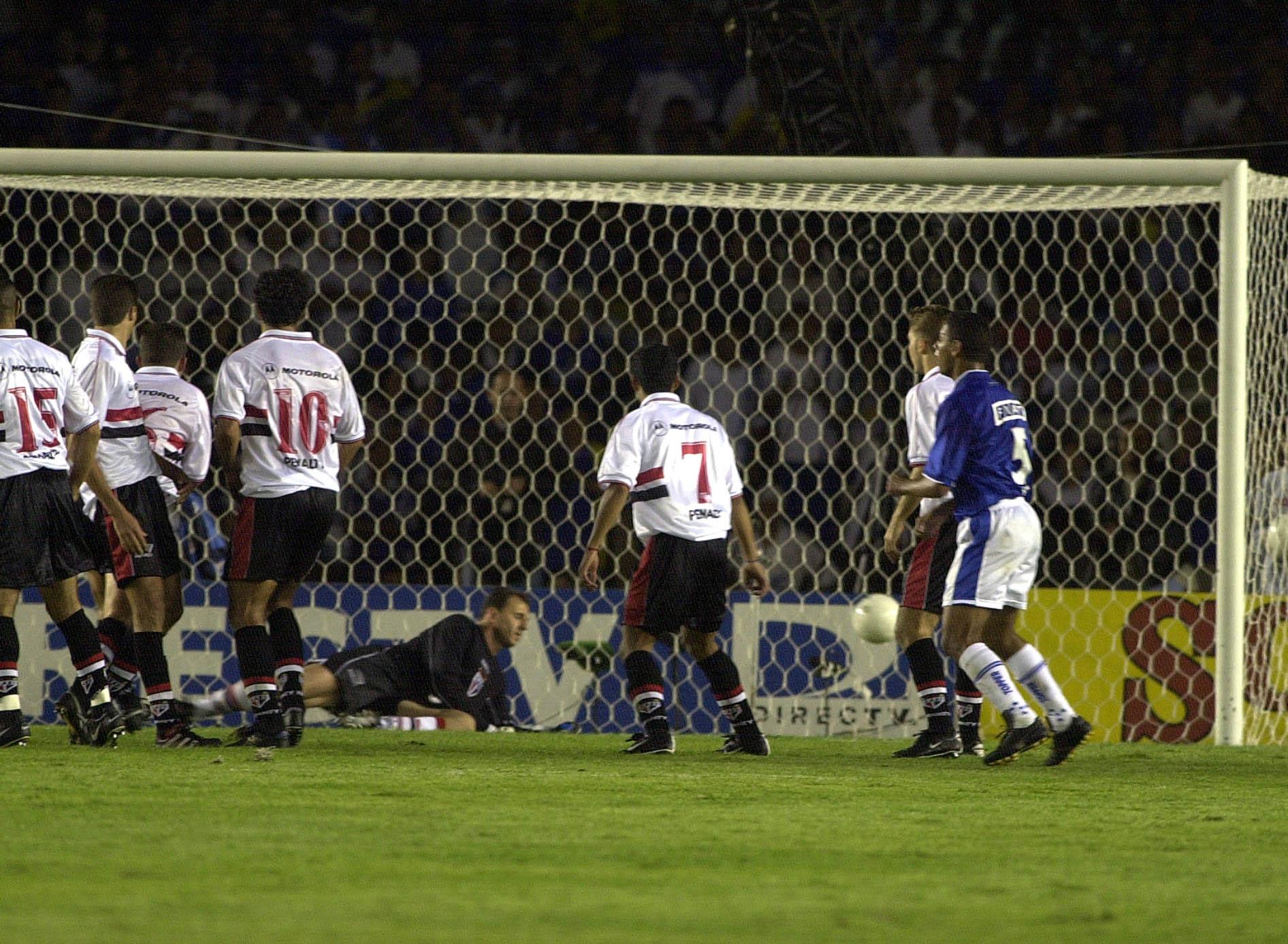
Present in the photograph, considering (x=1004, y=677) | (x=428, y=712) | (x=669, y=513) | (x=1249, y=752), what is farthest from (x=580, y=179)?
(x=1249, y=752)

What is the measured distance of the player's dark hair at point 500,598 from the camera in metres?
7.34

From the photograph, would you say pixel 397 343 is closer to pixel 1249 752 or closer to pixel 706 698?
pixel 706 698

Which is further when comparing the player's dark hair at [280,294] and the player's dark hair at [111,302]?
the player's dark hair at [111,302]

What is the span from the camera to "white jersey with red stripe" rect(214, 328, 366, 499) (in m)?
5.36

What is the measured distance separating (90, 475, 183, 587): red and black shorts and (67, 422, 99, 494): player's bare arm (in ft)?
1.14

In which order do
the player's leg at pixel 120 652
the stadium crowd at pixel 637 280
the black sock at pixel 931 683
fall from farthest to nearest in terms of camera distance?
the stadium crowd at pixel 637 280 < the player's leg at pixel 120 652 < the black sock at pixel 931 683

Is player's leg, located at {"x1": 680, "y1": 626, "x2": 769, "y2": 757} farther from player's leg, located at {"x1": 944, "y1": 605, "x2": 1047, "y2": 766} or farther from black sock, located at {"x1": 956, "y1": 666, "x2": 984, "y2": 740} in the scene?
player's leg, located at {"x1": 944, "y1": 605, "x2": 1047, "y2": 766}

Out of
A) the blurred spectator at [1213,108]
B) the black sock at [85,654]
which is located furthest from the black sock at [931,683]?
the blurred spectator at [1213,108]

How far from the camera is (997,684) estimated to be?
5.19 m

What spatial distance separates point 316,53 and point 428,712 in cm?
610

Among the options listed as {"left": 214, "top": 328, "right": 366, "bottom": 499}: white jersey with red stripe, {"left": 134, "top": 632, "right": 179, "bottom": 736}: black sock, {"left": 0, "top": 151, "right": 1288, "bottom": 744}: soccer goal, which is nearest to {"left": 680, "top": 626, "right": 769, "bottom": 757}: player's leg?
{"left": 214, "top": 328, "right": 366, "bottom": 499}: white jersey with red stripe

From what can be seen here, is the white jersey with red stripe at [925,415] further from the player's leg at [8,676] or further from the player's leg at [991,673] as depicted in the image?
the player's leg at [8,676]

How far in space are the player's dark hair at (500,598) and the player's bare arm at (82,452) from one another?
93.0 inches

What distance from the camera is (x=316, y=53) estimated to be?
11828 millimetres
